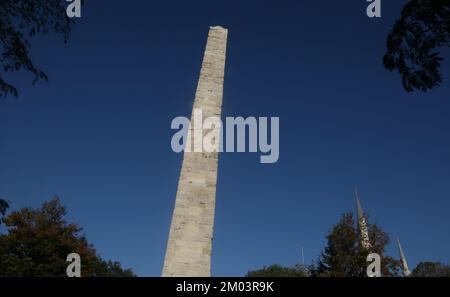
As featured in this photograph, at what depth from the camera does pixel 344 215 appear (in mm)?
39281

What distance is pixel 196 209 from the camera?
526 inches

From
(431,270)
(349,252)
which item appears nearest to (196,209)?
(349,252)

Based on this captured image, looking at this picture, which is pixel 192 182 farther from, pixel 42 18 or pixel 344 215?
pixel 344 215

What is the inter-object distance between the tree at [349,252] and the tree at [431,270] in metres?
28.9

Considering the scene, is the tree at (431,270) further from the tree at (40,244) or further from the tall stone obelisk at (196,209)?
the tall stone obelisk at (196,209)

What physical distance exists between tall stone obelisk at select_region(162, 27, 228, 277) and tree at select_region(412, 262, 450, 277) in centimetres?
5629

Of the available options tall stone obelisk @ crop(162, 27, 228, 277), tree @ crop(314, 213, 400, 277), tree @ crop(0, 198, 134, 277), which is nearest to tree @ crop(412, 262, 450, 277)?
tree @ crop(314, 213, 400, 277)

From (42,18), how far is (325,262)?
3556 centimetres

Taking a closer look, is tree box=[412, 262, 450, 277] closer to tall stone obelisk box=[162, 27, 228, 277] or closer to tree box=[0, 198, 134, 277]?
tree box=[0, 198, 134, 277]

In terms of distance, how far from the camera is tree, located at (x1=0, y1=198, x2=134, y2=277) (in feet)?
116

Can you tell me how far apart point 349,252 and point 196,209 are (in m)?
26.3
